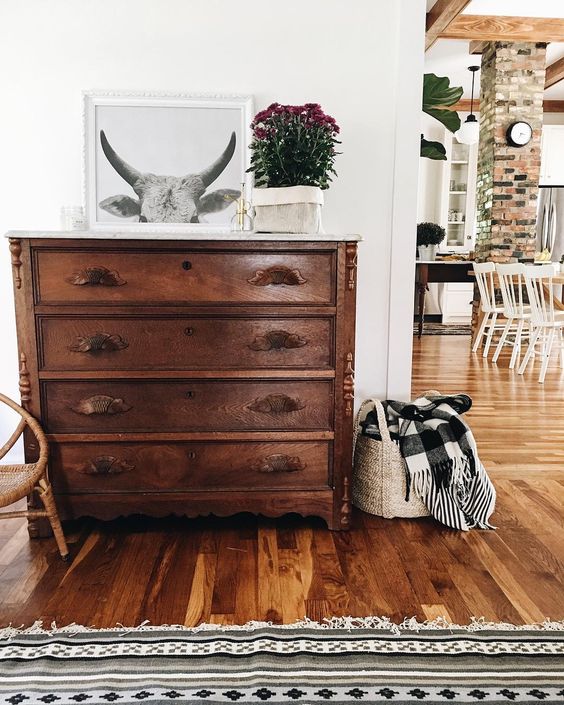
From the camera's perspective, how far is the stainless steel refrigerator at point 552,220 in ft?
27.4

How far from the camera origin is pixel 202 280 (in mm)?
1958

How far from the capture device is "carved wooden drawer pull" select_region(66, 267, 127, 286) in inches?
75.8

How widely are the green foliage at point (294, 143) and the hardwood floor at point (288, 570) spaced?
1.22 meters

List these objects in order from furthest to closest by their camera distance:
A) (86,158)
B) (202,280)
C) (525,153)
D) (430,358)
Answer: (525,153)
(430,358)
(86,158)
(202,280)

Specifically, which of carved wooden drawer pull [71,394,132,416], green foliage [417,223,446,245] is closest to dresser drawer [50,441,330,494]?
carved wooden drawer pull [71,394,132,416]

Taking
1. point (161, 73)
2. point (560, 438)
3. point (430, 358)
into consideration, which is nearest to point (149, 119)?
point (161, 73)

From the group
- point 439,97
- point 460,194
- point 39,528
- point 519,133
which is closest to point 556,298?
point 519,133

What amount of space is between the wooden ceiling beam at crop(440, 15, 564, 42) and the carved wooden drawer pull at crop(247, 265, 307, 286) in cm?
471

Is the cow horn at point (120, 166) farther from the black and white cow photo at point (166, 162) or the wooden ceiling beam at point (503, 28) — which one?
the wooden ceiling beam at point (503, 28)

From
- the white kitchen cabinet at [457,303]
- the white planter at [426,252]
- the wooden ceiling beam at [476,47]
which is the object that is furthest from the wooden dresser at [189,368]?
the white kitchen cabinet at [457,303]

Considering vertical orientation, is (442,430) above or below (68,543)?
above

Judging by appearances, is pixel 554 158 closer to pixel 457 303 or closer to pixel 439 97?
pixel 457 303

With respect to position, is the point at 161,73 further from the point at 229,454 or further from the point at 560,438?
the point at 560,438

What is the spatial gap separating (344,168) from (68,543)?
1700mm
